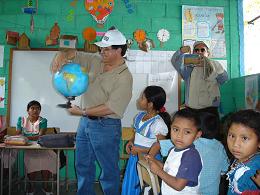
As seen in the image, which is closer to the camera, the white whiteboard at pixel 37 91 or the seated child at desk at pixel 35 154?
the seated child at desk at pixel 35 154

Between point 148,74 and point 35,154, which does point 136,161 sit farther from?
point 148,74

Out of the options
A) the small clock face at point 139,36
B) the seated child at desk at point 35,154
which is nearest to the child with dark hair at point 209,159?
the seated child at desk at point 35,154

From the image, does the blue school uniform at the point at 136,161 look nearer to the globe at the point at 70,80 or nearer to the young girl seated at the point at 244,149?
the globe at the point at 70,80

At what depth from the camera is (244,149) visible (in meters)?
1.39

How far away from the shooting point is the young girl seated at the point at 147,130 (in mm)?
2416

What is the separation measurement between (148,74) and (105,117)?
Result: 187 cm

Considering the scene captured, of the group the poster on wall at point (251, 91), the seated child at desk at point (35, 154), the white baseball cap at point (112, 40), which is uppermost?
the white baseball cap at point (112, 40)

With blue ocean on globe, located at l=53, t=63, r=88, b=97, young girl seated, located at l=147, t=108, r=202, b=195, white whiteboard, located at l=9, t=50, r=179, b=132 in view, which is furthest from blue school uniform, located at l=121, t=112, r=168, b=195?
white whiteboard, located at l=9, t=50, r=179, b=132

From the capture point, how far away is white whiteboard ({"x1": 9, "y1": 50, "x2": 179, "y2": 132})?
13.4 feet

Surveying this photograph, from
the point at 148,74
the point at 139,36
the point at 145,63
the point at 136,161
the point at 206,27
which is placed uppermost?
the point at 206,27

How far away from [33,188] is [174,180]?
2.76 meters

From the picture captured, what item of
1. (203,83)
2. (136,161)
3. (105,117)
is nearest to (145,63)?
(203,83)

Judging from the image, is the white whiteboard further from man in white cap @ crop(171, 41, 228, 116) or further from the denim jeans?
the denim jeans

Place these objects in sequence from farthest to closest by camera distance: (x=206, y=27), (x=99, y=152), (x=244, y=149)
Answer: (x=206, y=27) → (x=99, y=152) → (x=244, y=149)
